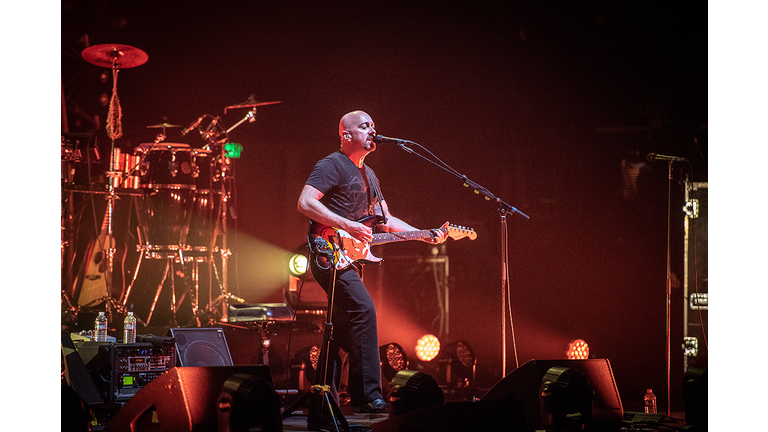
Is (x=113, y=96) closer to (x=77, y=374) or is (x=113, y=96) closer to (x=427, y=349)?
(x=77, y=374)

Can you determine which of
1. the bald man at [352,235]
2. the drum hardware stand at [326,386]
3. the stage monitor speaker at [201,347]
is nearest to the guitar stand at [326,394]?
the drum hardware stand at [326,386]

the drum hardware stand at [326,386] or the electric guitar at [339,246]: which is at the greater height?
the electric guitar at [339,246]

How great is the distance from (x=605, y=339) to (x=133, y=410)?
400 cm

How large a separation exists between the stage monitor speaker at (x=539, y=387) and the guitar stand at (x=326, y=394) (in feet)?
2.09

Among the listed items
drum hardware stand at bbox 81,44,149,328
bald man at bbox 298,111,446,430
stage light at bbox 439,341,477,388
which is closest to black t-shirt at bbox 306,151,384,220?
bald man at bbox 298,111,446,430

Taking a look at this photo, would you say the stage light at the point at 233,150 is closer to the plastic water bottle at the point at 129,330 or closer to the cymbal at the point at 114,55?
the cymbal at the point at 114,55

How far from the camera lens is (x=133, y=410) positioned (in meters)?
2.57

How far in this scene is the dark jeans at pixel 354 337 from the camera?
317 centimetres

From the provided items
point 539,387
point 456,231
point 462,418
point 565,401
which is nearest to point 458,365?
point 456,231
